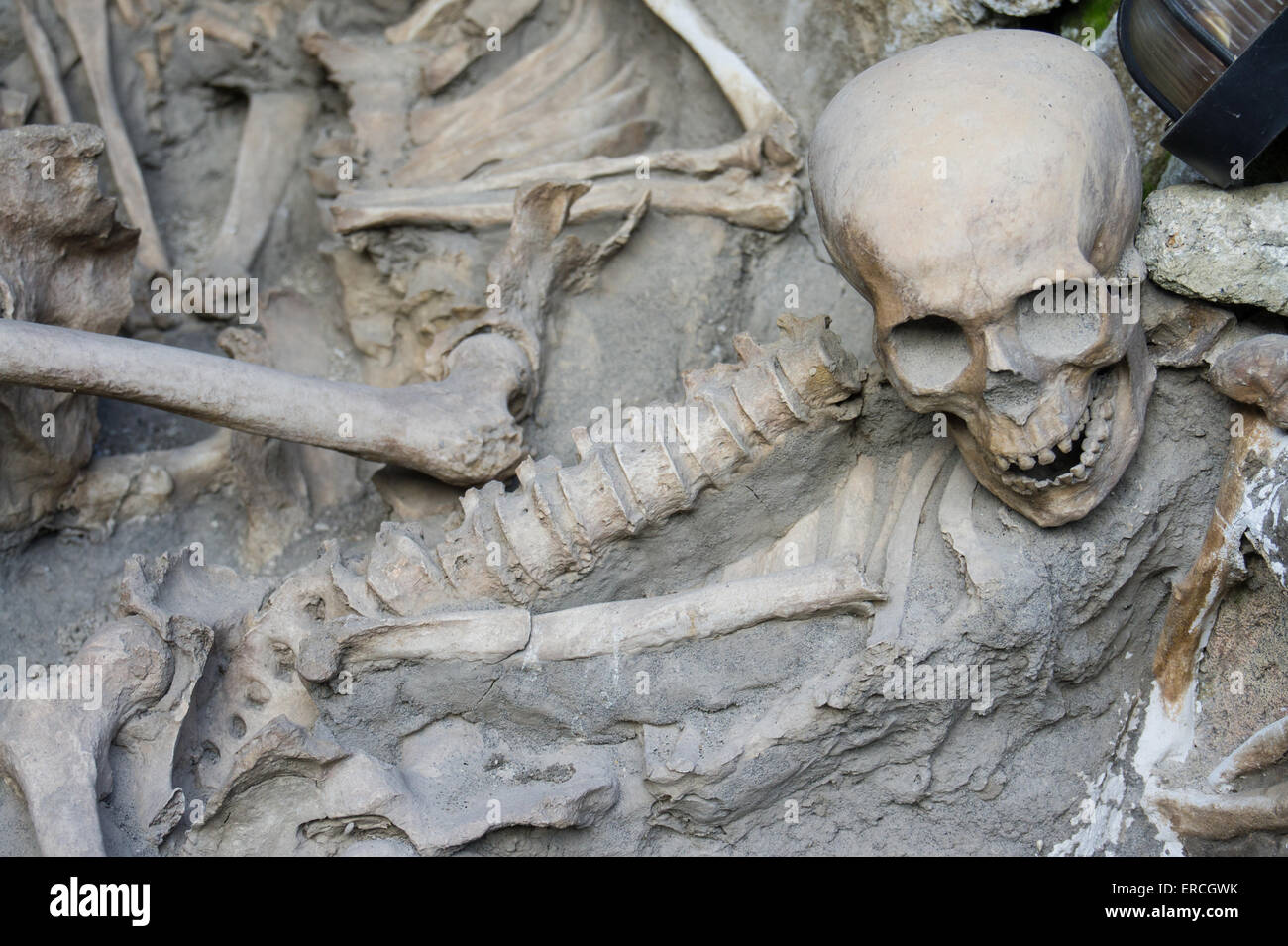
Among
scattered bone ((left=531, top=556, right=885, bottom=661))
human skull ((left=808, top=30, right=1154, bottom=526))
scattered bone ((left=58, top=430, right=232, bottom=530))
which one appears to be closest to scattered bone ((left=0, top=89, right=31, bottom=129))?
scattered bone ((left=58, top=430, right=232, bottom=530))

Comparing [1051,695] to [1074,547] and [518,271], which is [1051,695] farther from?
[518,271]

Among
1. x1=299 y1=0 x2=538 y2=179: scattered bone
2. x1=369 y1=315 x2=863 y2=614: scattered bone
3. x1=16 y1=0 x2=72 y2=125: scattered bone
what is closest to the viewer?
x1=369 y1=315 x2=863 y2=614: scattered bone

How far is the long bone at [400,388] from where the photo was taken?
301 cm

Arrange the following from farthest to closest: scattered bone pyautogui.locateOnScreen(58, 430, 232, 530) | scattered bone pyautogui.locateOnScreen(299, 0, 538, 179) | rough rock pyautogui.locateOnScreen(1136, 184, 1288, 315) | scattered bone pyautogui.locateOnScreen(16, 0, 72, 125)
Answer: scattered bone pyautogui.locateOnScreen(299, 0, 538, 179)
scattered bone pyautogui.locateOnScreen(16, 0, 72, 125)
scattered bone pyautogui.locateOnScreen(58, 430, 232, 530)
rough rock pyautogui.locateOnScreen(1136, 184, 1288, 315)

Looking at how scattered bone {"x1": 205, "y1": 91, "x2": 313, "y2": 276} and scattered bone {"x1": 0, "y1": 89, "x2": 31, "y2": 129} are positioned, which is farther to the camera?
scattered bone {"x1": 205, "y1": 91, "x2": 313, "y2": 276}

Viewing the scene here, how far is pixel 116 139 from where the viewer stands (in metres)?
4.05

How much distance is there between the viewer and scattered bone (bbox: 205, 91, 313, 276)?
414cm

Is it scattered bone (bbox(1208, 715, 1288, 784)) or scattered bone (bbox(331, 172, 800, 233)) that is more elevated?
scattered bone (bbox(331, 172, 800, 233))

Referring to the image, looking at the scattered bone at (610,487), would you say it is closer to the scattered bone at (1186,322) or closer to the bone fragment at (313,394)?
the bone fragment at (313,394)

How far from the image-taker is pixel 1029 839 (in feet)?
10.4

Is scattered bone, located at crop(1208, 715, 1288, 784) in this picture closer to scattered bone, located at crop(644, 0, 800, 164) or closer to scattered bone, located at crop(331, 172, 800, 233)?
scattered bone, located at crop(331, 172, 800, 233)

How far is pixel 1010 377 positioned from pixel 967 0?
1.37 meters

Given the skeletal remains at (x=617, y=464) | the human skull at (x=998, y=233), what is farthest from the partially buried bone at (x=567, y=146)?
the human skull at (x=998, y=233)

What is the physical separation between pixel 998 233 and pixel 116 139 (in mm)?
2553
